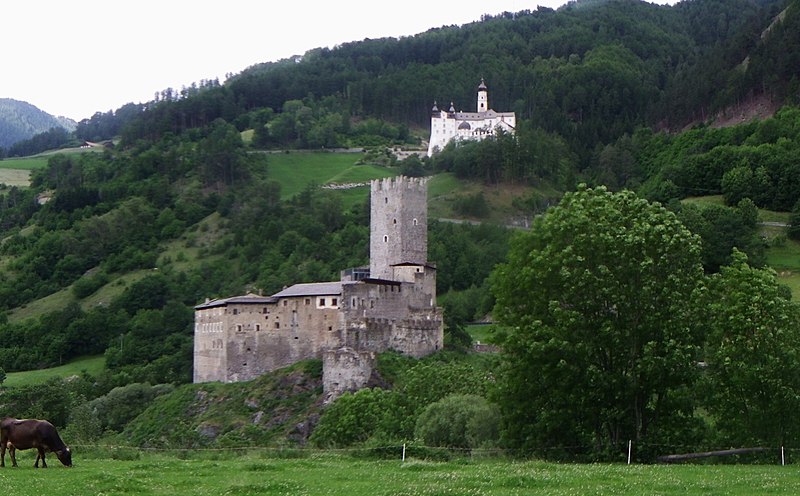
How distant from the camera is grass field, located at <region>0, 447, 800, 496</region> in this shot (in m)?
21.2

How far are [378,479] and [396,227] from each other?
5331 cm

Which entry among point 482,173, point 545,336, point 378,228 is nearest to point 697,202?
point 482,173

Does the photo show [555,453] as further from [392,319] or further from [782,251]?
[782,251]

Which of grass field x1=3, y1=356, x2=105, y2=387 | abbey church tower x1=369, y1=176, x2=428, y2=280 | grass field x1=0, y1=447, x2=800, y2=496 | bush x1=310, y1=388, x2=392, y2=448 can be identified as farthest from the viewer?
grass field x1=3, y1=356, x2=105, y2=387

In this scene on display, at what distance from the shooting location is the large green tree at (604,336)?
33.9 meters

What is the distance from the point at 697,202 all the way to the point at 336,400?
55169 millimetres

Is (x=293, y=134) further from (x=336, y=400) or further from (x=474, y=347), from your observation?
(x=336, y=400)

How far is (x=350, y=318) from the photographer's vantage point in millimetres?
70750

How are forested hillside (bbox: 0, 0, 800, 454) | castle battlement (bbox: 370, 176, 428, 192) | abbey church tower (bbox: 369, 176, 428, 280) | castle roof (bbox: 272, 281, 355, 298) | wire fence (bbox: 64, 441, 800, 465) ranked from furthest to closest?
forested hillside (bbox: 0, 0, 800, 454)
castle battlement (bbox: 370, 176, 428, 192)
abbey church tower (bbox: 369, 176, 428, 280)
castle roof (bbox: 272, 281, 355, 298)
wire fence (bbox: 64, 441, 800, 465)

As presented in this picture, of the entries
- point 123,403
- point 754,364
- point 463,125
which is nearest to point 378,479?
point 754,364

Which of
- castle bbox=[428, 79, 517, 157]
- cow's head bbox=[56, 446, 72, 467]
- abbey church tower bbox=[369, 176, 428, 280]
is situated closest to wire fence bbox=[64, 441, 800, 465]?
cow's head bbox=[56, 446, 72, 467]

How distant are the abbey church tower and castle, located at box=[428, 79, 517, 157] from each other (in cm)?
8314

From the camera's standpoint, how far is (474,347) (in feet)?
260

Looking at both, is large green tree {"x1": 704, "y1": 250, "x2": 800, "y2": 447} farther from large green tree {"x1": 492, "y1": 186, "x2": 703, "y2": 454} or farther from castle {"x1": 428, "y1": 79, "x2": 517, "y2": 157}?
castle {"x1": 428, "y1": 79, "x2": 517, "y2": 157}
